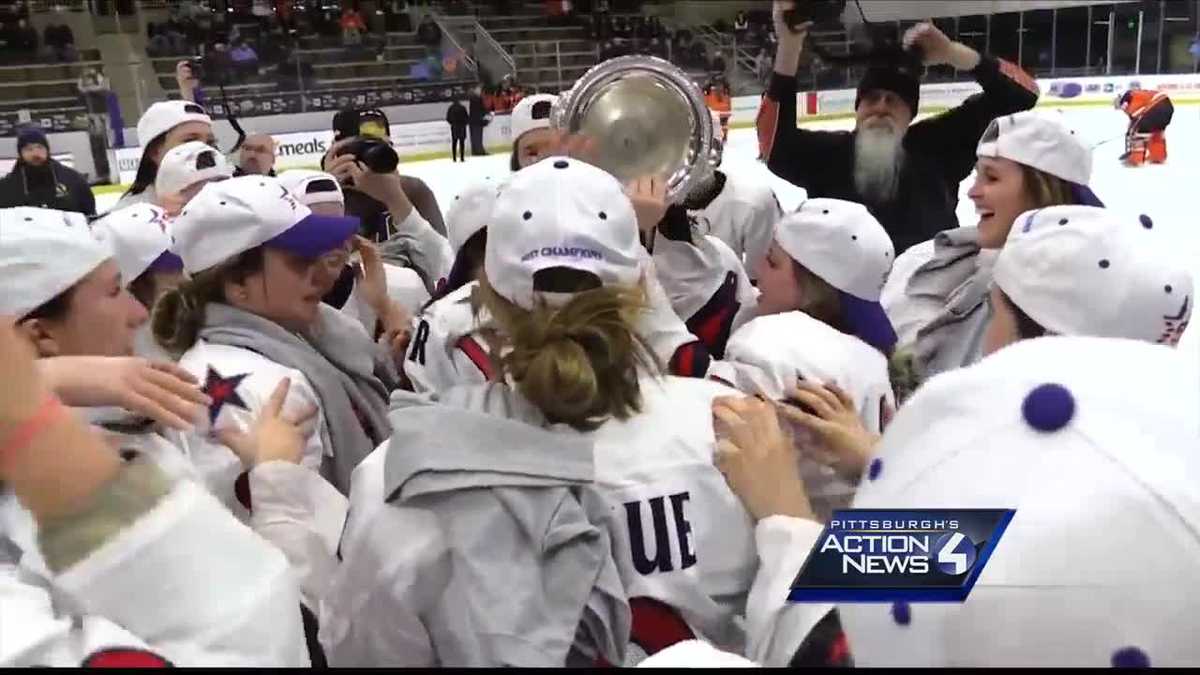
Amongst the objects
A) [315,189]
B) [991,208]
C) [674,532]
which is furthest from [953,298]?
[315,189]

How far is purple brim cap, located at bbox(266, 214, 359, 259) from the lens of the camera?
1.61m

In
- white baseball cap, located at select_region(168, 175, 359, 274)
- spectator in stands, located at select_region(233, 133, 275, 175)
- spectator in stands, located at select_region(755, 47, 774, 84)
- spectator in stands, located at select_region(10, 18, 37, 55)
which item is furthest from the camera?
spectator in stands, located at select_region(755, 47, 774, 84)

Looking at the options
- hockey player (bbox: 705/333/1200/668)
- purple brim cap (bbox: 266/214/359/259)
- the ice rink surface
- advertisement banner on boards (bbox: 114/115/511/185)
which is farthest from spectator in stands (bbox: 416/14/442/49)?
hockey player (bbox: 705/333/1200/668)

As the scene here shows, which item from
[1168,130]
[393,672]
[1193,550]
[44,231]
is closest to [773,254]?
[44,231]

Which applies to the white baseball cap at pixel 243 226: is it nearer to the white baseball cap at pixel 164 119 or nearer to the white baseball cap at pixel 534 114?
the white baseball cap at pixel 534 114

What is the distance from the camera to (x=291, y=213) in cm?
162

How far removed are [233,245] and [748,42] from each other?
12.1 m

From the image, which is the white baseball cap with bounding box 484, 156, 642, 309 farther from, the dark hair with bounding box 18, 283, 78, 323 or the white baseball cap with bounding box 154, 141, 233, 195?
the white baseball cap with bounding box 154, 141, 233, 195

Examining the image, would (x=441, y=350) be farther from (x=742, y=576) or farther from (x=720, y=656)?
(x=720, y=656)

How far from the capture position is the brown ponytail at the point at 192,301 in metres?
1.53

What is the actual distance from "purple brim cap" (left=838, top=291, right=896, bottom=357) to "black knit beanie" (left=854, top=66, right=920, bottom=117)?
120 cm

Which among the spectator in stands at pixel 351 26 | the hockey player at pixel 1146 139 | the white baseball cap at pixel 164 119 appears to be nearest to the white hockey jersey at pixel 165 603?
the white baseball cap at pixel 164 119

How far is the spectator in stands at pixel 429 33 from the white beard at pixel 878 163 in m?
10.8

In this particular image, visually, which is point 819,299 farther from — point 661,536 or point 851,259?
point 661,536
